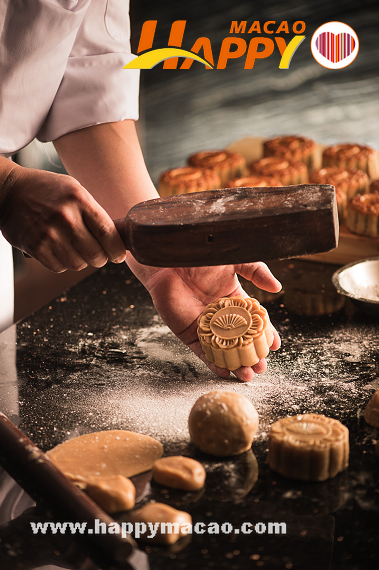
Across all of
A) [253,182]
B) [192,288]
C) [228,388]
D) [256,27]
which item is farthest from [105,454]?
[256,27]

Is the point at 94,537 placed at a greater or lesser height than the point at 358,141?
lesser

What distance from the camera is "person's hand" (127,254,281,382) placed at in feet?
4.50

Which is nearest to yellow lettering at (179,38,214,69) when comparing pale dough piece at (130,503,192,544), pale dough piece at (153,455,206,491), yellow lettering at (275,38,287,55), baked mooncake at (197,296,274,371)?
yellow lettering at (275,38,287,55)

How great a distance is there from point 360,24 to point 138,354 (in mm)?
2292

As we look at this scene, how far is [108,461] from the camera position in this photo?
1005 mm

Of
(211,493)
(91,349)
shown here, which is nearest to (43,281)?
(91,349)

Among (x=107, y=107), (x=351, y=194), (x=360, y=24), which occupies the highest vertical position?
(x=360, y=24)

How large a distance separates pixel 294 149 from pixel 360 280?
4.00ft

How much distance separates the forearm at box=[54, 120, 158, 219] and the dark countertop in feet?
1.15

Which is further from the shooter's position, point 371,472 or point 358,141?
point 358,141

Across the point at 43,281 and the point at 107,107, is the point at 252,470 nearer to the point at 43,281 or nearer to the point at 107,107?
the point at 107,107

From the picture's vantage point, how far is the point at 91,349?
4.72 feet

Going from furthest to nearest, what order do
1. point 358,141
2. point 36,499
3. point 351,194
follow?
point 358,141, point 351,194, point 36,499

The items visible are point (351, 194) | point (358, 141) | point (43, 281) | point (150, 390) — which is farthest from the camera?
point (358, 141)
